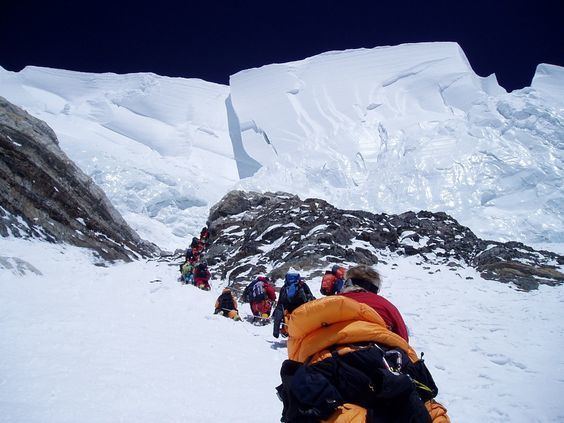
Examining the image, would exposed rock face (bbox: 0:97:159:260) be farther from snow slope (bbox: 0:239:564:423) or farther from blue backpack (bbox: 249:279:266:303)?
blue backpack (bbox: 249:279:266:303)

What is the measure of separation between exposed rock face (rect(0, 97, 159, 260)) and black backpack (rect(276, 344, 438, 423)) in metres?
10.5

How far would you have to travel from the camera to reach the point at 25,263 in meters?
7.37

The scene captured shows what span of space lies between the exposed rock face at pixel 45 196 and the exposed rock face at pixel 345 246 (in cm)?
525

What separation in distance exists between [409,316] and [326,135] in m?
54.0

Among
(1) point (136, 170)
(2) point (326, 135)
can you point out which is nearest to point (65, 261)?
(1) point (136, 170)

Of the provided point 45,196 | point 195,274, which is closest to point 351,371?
point 195,274

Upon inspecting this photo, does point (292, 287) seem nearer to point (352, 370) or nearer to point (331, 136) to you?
point (352, 370)

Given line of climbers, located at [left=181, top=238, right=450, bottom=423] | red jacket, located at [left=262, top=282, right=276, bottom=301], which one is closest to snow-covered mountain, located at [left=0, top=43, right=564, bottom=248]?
red jacket, located at [left=262, top=282, right=276, bottom=301]

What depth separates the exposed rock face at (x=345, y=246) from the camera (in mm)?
13531

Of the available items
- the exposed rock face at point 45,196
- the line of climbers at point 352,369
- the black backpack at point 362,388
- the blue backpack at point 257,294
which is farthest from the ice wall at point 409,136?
the black backpack at point 362,388

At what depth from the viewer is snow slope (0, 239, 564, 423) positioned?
9.96 ft

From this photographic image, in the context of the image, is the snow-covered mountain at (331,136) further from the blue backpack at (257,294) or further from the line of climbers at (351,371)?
the line of climbers at (351,371)

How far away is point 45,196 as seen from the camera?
14750mm

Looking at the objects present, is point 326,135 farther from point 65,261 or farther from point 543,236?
point 65,261
